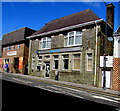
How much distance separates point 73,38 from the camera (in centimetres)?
1723

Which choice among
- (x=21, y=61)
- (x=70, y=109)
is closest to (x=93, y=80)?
(x=70, y=109)

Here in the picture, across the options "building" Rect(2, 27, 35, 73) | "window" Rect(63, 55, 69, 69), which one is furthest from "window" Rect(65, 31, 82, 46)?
"building" Rect(2, 27, 35, 73)

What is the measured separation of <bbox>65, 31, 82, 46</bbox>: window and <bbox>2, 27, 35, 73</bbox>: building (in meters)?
10.3

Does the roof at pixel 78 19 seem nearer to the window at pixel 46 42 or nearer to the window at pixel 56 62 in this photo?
the window at pixel 46 42

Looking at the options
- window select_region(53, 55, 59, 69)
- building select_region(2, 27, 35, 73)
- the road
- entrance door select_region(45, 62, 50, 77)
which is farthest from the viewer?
building select_region(2, 27, 35, 73)

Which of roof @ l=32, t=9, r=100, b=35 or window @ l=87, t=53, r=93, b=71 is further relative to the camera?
roof @ l=32, t=9, r=100, b=35

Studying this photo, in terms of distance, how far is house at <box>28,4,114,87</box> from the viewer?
1491 cm

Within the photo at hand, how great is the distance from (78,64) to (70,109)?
11.0 m

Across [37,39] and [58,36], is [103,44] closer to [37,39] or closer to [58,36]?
[58,36]

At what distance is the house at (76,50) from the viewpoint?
14914 mm

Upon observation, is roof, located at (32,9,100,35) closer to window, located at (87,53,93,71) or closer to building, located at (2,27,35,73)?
window, located at (87,53,93,71)

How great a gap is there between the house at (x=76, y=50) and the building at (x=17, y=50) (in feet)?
13.0

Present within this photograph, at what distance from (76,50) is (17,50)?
565 inches

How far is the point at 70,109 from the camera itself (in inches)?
214
